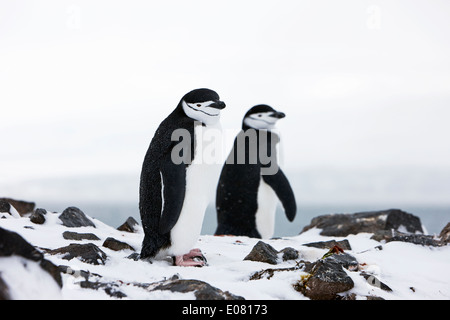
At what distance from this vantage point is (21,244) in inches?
104

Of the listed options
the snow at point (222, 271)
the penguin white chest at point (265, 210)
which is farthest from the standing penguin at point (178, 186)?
the penguin white chest at point (265, 210)

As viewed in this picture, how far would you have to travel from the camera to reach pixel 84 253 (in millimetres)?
4375

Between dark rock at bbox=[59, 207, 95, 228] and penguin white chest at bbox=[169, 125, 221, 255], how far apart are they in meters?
1.75

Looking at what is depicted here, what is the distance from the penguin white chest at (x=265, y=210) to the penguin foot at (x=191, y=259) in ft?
13.3

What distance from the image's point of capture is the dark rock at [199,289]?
2.98 meters

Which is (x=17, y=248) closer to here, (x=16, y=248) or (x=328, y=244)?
(x=16, y=248)

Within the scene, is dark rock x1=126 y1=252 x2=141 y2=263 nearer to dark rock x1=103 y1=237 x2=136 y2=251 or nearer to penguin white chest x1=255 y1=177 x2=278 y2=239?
dark rock x1=103 y1=237 x2=136 y2=251

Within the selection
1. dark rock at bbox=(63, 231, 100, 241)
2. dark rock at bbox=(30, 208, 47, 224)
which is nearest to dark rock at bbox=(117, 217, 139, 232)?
dark rock at bbox=(30, 208, 47, 224)

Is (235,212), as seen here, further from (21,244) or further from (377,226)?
(21,244)

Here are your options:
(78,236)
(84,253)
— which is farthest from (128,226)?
(84,253)
